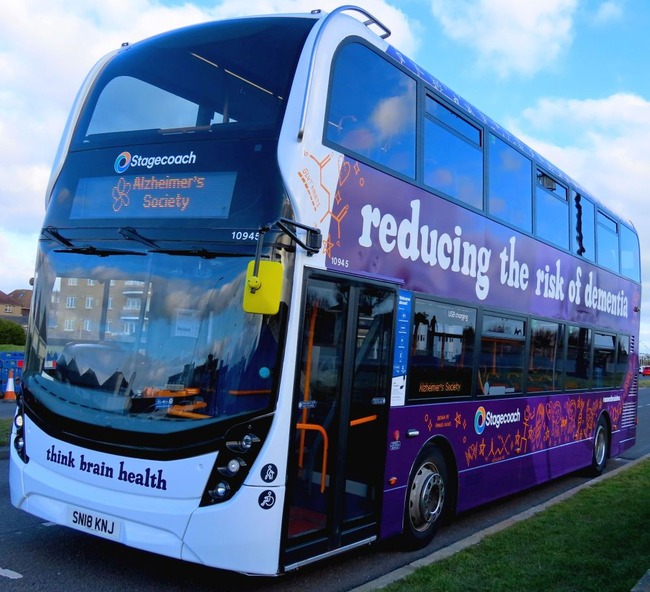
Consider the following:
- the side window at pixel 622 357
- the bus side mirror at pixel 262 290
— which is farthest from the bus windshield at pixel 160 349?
the side window at pixel 622 357

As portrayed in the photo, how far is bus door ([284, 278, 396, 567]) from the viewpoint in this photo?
519 cm

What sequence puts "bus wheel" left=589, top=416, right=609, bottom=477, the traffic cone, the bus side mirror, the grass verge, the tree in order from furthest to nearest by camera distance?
the tree < the traffic cone < "bus wheel" left=589, top=416, right=609, bottom=477 < the grass verge < the bus side mirror

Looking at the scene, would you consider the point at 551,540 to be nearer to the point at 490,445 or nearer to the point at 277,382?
the point at 490,445

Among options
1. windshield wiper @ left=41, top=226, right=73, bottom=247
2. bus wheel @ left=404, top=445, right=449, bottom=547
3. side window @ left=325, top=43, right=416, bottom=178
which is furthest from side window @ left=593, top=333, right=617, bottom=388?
windshield wiper @ left=41, top=226, right=73, bottom=247

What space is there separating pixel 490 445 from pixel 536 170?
12.4 feet

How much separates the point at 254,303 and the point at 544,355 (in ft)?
20.0

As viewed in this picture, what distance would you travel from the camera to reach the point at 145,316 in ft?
16.8

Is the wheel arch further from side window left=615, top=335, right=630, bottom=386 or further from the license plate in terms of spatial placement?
side window left=615, top=335, right=630, bottom=386

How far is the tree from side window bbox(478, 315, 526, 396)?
43.8 m

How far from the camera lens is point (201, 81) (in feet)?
19.0

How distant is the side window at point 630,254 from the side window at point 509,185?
506 centimetres

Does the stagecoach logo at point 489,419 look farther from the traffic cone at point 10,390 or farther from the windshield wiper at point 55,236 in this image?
the traffic cone at point 10,390

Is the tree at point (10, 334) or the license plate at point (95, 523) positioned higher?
the tree at point (10, 334)

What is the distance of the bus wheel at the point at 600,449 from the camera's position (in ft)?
39.0
